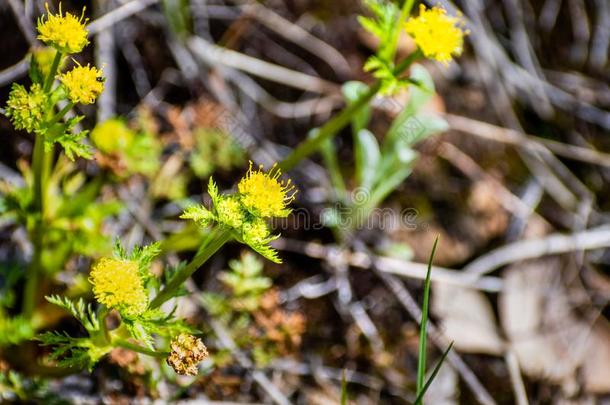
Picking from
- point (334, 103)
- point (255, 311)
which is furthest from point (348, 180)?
point (255, 311)

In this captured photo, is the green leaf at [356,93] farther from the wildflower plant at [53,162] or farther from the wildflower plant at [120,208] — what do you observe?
the wildflower plant at [53,162]

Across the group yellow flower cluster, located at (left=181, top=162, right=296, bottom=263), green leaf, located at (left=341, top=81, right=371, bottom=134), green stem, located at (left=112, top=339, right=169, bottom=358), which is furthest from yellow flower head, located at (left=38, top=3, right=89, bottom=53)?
green leaf, located at (left=341, top=81, right=371, bottom=134)

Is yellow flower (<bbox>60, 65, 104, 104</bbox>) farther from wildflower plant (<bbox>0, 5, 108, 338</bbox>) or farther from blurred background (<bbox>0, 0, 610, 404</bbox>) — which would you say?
blurred background (<bbox>0, 0, 610, 404</bbox>)

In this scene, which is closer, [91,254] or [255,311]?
[91,254]

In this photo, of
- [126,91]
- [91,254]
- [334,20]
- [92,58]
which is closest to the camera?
[91,254]

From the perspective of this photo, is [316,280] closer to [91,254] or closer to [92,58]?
[91,254]

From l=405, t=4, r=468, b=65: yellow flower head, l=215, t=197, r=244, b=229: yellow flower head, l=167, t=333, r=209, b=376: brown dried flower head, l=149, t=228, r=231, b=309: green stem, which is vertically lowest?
l=167, t=333, r=209, b=376: brown dried flower head
